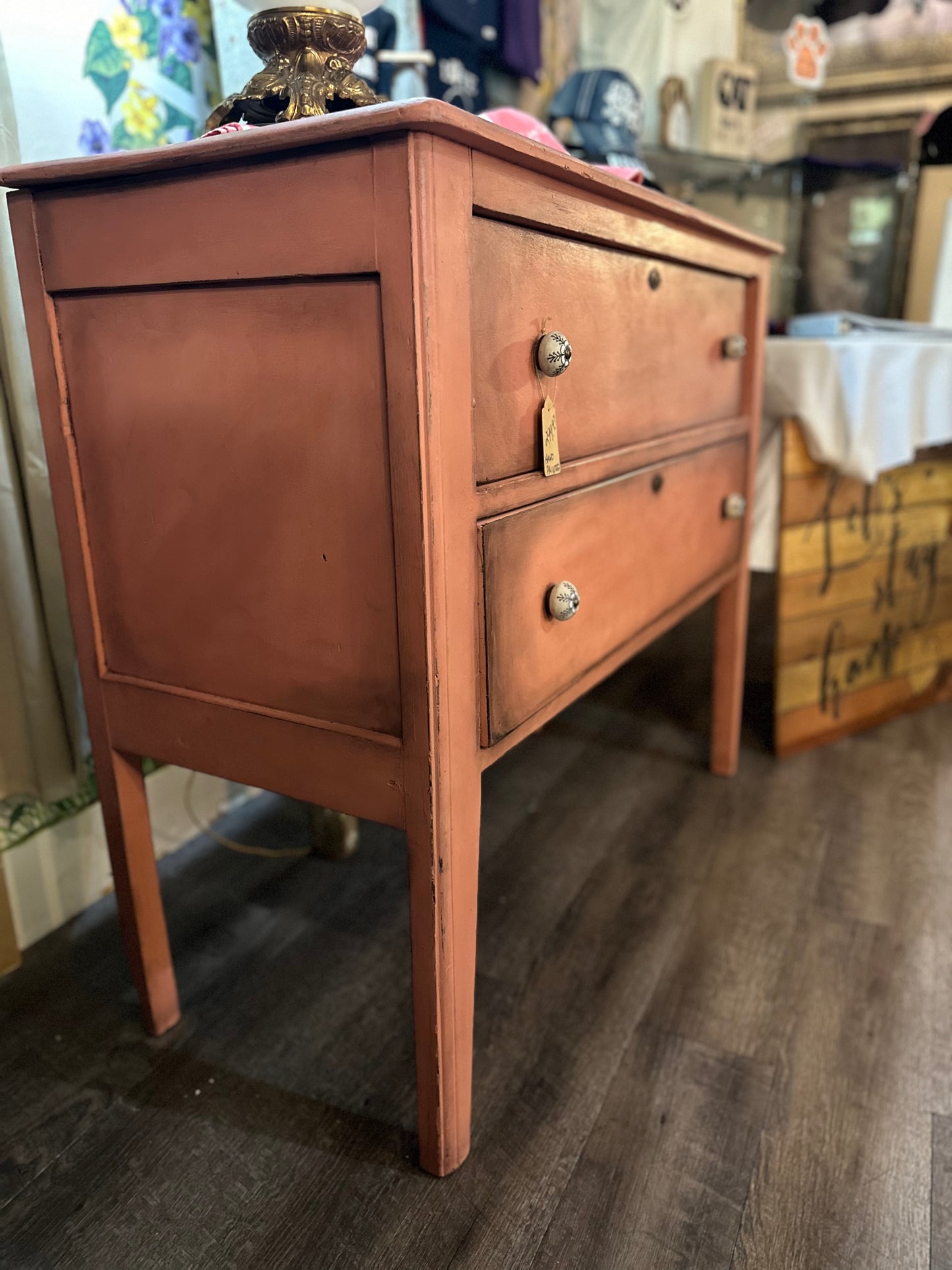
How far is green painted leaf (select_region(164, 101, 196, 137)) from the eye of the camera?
1078 mm

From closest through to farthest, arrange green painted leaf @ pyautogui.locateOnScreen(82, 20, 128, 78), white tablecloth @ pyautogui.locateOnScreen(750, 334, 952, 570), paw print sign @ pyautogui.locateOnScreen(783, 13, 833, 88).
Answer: green painted leaf @ pyautogui.locateOnScreen(82, 20, 128, 78)
white tablecloth @ pyautogui.locateOnScreen(750, 334, 952, 570)
paw print sign @ pyautogui.locateOnScreen(783, 13, 833, 88)

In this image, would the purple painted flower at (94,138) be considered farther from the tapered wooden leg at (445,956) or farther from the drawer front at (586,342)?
the tapered wooden leg at (445,956)

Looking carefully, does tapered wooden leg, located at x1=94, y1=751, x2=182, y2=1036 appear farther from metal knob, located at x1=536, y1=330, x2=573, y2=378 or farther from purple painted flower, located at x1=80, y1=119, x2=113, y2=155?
purple painted flower, located at x1=80, y1=119, x2=113, y2=155

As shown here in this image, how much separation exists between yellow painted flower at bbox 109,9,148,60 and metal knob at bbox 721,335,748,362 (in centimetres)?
80

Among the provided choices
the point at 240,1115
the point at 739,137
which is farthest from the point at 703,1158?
the point at 739,137

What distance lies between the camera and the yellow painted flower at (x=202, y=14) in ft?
3.56

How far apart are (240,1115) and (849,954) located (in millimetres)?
708

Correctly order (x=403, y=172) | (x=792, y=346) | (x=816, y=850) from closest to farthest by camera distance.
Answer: (x=403, y=172) < (x=816, y=850) < (x=792, y=346)

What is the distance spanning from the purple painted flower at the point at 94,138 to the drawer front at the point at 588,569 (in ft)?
2.30

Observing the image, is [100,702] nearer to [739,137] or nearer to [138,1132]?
[138,1132]

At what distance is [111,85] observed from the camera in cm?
100

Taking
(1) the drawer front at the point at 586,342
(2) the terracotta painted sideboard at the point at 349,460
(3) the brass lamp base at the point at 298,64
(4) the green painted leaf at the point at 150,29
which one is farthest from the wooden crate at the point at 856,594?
(4) the green painted leaf at the point at 150,29

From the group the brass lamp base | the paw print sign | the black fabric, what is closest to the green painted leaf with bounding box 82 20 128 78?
the brass lamp base

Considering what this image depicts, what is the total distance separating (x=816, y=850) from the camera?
124cm
